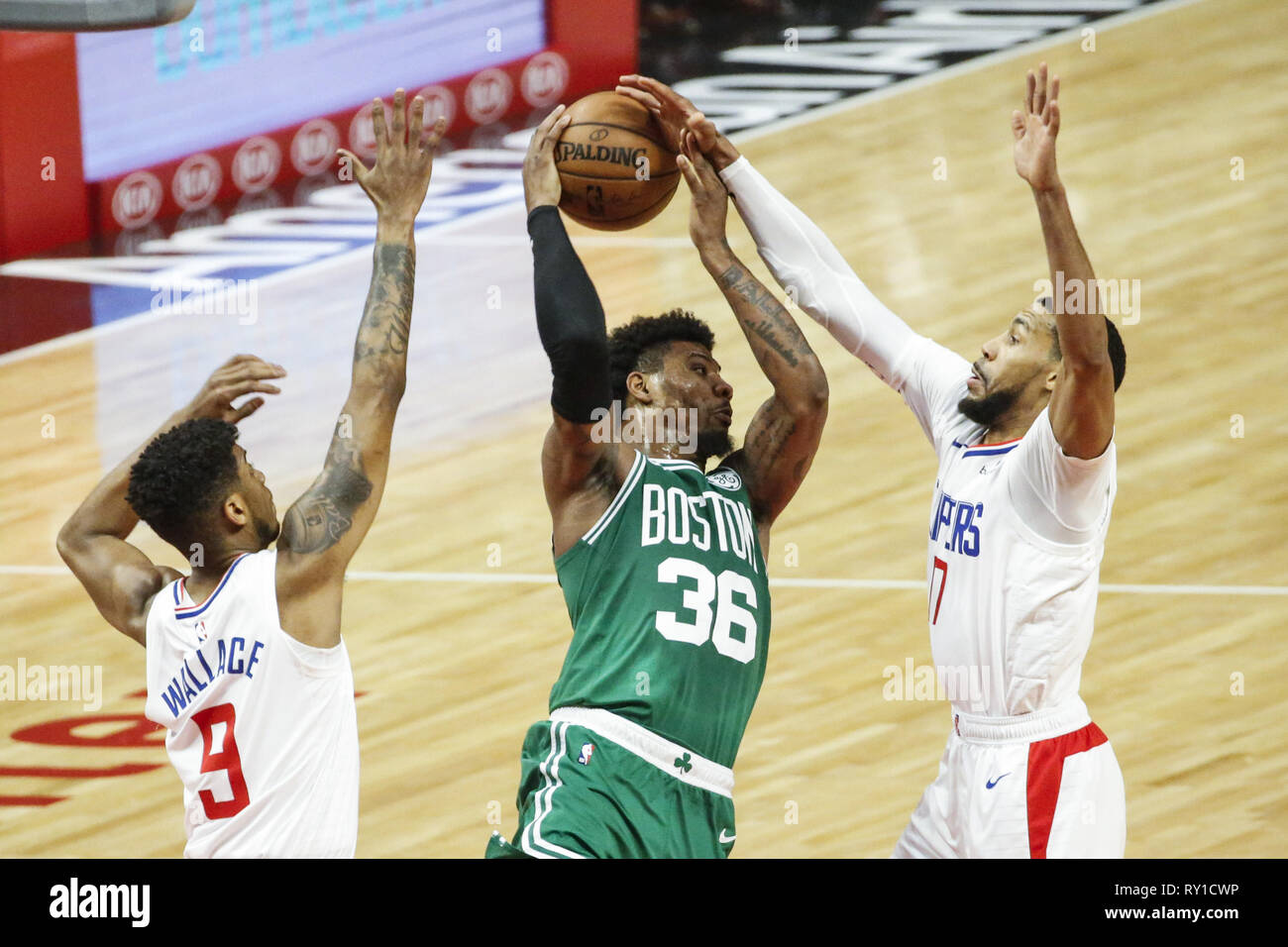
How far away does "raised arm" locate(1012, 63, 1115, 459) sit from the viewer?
579cm

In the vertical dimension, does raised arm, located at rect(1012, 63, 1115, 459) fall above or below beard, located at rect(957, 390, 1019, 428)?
above

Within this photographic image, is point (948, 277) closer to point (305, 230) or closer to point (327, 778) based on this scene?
point (305, 230)

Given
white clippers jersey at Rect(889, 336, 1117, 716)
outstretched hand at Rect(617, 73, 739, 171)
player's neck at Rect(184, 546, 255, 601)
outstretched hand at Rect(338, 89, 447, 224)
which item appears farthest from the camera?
outstretched hand at Rect(617, 73, 739, 171)

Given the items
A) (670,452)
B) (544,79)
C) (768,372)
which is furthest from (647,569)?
(544,79)

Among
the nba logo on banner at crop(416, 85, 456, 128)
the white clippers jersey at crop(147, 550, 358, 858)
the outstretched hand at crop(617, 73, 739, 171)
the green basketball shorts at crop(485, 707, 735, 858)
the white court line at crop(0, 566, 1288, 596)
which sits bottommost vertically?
the white court line at crop(0, 566, 1288, 596)

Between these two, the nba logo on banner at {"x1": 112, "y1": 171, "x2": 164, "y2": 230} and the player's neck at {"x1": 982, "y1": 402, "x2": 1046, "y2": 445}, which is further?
the nba logo on banner at {"x1": 112, "y1": 171, "x2": 164, "y2": 230}

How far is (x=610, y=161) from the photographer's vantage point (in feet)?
21.0

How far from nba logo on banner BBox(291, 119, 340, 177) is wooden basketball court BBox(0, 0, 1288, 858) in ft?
5.24

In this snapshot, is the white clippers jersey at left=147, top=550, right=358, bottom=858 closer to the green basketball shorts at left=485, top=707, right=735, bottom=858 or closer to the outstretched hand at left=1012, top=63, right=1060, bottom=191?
the green basketball shorts at left=485, top=707, right=735, bottom=858

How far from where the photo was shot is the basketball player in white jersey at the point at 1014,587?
634 cm

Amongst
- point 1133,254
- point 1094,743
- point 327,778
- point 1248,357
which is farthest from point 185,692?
point 1133,254

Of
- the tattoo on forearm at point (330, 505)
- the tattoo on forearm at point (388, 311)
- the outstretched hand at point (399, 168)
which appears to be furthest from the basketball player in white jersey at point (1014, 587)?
the tattoo on forearm at point (330, 505)

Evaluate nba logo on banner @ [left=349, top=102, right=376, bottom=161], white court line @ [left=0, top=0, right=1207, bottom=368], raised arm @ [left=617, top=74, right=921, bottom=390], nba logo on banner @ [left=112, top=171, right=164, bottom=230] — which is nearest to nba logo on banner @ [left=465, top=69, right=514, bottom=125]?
nba logo on banner @ [left=349, top=102, right=376, bottom=161]

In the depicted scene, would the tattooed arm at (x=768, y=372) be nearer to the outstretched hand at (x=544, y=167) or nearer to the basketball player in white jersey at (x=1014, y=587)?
the basketball player in white jersey at (x=1014, y=587)
